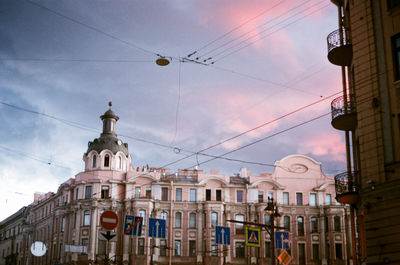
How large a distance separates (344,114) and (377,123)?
9.04 ft

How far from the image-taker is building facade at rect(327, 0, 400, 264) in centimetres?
1738

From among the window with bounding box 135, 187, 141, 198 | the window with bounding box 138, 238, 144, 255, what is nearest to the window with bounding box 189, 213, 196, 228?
the window with bounding box 138, 238, 144, 255

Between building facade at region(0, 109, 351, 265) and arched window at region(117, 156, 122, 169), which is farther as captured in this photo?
arched window at region(117, 156, 122, 169)

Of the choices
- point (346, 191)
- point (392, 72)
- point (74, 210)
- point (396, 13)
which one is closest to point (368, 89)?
point (392, 72)

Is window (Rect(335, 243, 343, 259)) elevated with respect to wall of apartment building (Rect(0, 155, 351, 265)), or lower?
lower

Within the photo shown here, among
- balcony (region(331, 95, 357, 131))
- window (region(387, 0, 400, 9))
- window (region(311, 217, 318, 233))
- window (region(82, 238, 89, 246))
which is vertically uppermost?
window (region(387, 0, 400, 9))

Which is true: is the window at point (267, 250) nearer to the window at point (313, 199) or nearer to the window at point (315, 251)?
the window at point (315, 251)

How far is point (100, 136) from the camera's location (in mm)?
64688

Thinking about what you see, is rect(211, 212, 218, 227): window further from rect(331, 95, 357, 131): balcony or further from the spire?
rect(331, 95, 357, 131): balcony

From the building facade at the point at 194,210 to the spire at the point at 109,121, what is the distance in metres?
0.83

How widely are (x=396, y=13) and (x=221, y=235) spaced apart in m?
23.1

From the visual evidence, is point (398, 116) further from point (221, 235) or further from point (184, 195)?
point (184, 195)

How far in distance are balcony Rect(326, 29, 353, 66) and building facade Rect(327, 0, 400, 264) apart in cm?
95

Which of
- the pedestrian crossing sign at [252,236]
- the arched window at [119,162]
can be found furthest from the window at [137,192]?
the pedestrian crossing sign at [252,236]
